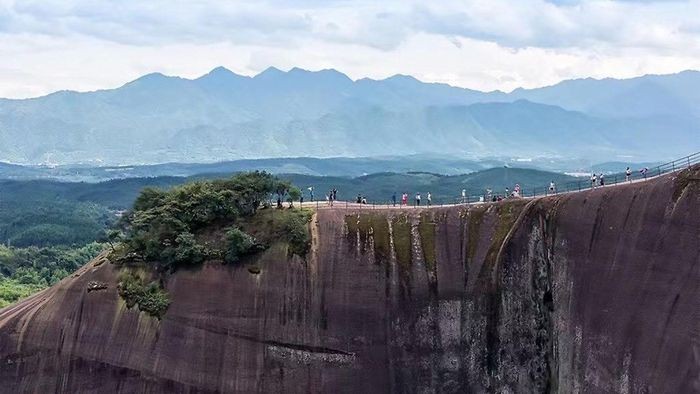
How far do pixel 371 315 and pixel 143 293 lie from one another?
15334 millimetres

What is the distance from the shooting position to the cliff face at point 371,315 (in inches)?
1662

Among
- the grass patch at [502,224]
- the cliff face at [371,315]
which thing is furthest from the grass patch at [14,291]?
the grass patch at [502,224]

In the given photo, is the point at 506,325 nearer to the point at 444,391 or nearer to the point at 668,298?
the point at 444,391

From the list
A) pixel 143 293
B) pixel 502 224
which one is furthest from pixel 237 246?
pixel 502 224

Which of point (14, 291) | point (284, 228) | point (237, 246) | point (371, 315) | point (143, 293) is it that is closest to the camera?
point (371, 315)

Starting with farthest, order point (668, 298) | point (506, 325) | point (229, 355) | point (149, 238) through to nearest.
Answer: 1. point (149, 238)
2. point (229, 355)
3. point (506, 325)
4. point (668, 298)

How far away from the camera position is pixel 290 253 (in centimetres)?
4981

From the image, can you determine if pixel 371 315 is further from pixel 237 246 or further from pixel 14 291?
pixel 14 291

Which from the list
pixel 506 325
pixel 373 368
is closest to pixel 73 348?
pixel 373 368

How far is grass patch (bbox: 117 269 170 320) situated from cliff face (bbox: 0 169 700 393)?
22.8 inches

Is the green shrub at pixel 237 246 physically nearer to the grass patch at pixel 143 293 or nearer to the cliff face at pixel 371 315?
the cliff face at pixel 371 315

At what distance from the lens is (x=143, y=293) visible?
49.4m

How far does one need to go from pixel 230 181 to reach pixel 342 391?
17696mm

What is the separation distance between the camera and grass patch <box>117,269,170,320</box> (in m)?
48.8
